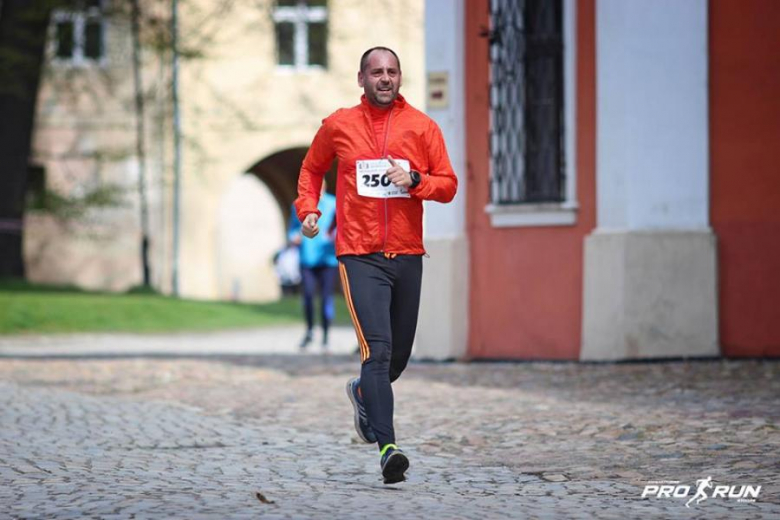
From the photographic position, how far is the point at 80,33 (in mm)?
30812

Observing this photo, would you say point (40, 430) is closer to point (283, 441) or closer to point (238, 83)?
point (283, 441)

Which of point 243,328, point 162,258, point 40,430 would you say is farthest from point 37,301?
point 40,430

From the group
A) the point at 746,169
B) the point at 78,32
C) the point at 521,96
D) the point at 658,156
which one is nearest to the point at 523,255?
the point at 521,96

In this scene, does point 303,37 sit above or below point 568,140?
above

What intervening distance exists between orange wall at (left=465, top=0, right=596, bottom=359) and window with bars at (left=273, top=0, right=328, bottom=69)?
18.7m

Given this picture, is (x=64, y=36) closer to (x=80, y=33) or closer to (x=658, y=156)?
(x=80, y=33)

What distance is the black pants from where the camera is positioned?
23.4 feet

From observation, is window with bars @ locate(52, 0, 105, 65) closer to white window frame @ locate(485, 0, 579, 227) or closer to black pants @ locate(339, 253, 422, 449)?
white window frame @ locate(485, 0, 579, 227)

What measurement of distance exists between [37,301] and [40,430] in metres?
14.9

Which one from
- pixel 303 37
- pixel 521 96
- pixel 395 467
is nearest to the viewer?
pixel 395 467

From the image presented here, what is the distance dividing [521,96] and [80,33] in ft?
58.1

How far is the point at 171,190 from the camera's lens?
110 feet

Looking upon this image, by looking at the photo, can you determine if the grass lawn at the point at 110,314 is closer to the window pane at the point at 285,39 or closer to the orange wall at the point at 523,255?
the window pane at the point at 285,39

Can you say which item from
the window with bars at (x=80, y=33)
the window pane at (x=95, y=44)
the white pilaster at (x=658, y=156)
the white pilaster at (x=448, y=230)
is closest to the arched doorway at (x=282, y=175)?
the window pane at (x=95, y=44)
